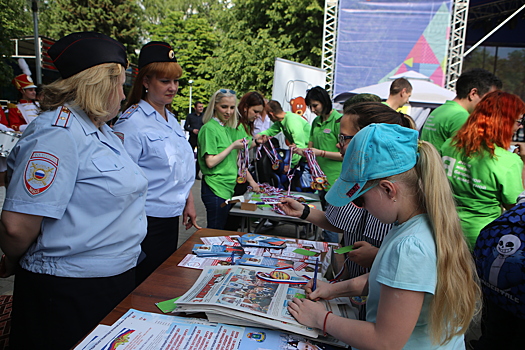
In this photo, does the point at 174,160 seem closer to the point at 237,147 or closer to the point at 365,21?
the point at 237,147

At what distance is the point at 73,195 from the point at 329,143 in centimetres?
258

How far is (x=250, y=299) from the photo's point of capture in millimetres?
1196

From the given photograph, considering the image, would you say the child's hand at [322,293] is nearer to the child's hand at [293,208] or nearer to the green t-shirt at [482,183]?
the child's hand at [293,208]

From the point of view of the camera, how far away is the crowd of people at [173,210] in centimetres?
92

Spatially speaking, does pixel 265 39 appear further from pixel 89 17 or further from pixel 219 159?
pixel 89 17

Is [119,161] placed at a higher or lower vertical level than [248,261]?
higher

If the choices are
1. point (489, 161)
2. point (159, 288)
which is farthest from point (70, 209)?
point (489, 161)

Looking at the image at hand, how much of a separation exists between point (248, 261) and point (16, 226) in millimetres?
891

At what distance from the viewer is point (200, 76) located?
27953 mm

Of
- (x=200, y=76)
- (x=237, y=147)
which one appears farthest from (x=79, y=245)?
(x=200, y=76)

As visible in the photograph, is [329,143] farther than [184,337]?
Yes

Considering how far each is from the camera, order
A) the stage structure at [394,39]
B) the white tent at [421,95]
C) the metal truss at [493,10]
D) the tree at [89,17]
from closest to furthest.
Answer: the white tent at [421,95], the stage structure at [394,39], the metal truss at [493,10], the tree at [89,17]

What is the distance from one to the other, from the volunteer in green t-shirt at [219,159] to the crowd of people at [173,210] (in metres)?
0.64

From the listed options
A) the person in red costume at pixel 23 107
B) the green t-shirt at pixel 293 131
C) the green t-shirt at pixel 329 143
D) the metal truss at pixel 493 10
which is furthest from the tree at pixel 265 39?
the green t-shirt at pixel 329 143
